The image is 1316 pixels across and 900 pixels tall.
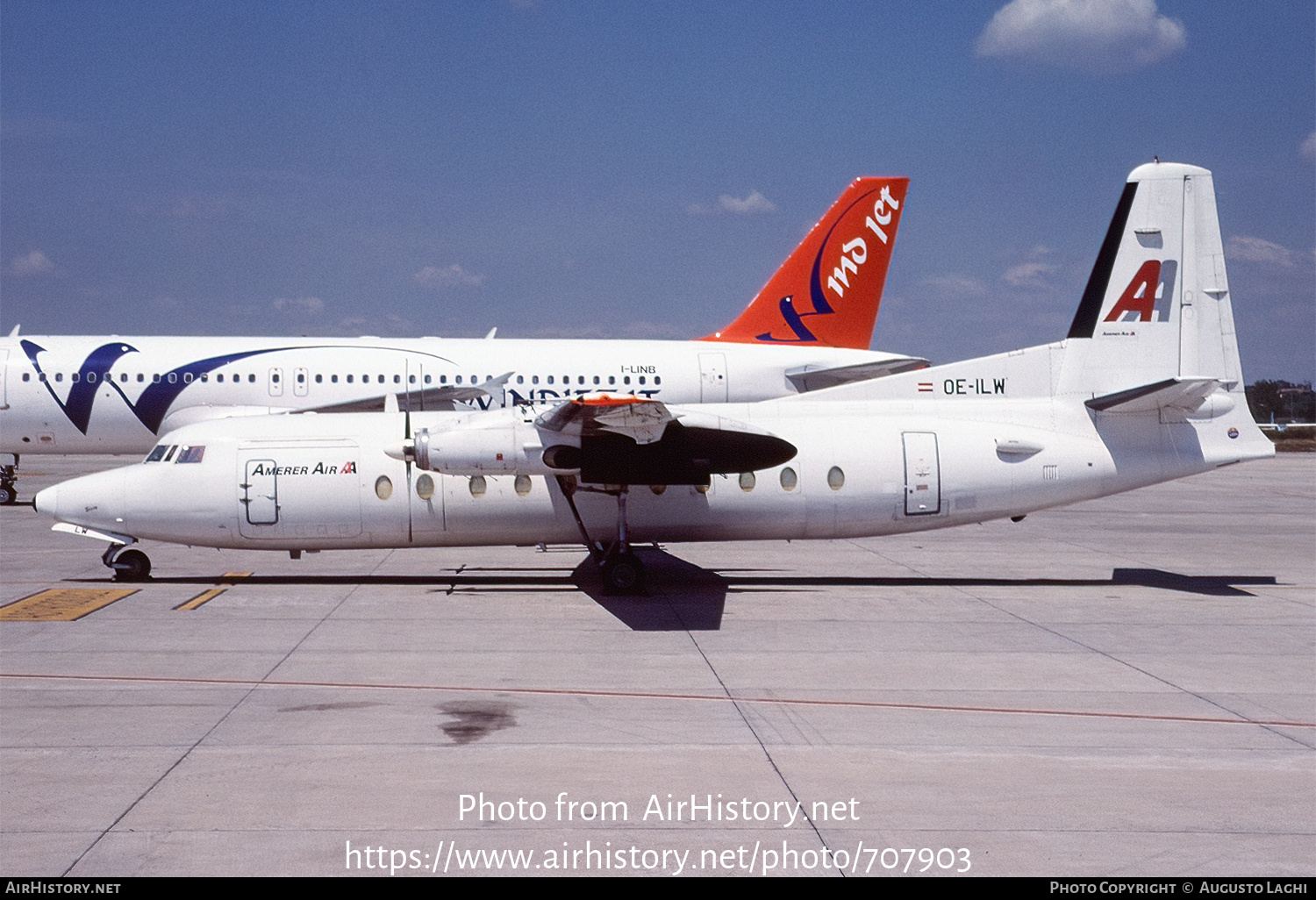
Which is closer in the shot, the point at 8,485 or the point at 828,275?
the point at 8,485

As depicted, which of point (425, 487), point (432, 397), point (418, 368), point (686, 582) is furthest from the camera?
point (418, 368)

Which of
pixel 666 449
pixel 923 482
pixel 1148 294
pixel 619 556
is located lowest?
pixel 619 556

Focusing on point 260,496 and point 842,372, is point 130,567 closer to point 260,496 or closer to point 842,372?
point 260,496

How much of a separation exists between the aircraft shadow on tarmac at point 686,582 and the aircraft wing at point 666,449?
1.62m

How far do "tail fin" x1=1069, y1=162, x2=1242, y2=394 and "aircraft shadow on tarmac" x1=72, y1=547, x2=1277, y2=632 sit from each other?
3294mm

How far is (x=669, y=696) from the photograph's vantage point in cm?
1105

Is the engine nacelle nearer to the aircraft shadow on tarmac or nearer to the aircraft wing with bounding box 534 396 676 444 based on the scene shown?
the aircraft wing with bounding box 534 396 676 444

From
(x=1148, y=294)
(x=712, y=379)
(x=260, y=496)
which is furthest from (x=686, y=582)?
(x=712, y=379)

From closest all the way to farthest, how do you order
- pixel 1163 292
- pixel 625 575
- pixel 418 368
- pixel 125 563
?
pixel 625 575 → pixel 125 563 → pixel 1163 292 → pixel 418 368

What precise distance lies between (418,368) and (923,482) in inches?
658

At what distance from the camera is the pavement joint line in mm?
10273

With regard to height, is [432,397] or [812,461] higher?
[432,397]

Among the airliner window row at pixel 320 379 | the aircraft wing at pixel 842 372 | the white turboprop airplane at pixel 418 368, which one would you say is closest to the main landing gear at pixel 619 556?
the white turboprop airplane at pixel 418 368

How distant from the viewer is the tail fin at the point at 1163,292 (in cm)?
1797
